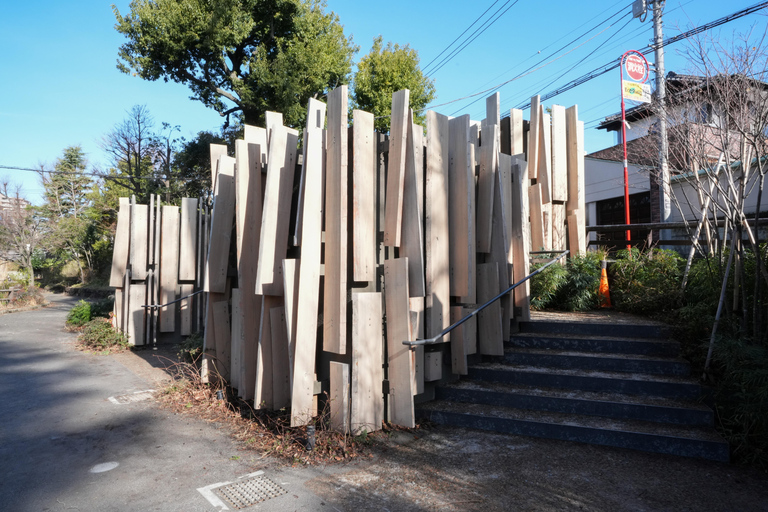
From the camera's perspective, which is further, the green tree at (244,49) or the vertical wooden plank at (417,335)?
the green tree at (244,49)

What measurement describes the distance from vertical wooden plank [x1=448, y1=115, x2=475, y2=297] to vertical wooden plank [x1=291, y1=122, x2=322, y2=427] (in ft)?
4.61

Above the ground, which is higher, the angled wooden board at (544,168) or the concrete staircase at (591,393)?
the angled wooden board at (544,168)

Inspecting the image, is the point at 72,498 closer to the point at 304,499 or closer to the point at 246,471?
the point at 246,471

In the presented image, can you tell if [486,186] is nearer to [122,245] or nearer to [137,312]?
[137,312]

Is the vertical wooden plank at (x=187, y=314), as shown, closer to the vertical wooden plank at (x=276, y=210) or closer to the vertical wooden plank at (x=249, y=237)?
the vertical wooden plank at (x=249, y=237)

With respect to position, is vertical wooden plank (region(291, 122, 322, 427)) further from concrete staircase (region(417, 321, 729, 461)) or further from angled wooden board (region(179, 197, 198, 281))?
angled wooden board (region(179, 197, 198, 281))

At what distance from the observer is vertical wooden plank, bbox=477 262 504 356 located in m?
5.11

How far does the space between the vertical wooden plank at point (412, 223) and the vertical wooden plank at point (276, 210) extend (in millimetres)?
1206

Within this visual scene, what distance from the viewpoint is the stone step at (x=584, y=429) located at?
361 centimetres

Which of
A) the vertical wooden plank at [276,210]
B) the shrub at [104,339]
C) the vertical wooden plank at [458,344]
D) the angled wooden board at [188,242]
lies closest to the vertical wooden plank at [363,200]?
the vertical wooden plank at [276,210]

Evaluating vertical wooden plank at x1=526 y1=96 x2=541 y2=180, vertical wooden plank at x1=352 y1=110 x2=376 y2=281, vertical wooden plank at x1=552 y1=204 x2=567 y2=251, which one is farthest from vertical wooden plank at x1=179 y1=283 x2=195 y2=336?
vertical wooden plank at x1=552 y1=204 x2=567 y2=251

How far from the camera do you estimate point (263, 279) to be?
459 cm

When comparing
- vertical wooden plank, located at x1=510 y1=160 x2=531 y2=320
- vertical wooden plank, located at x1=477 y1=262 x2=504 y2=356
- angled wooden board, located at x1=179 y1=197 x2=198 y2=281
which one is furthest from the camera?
angled wooden board, located at x1=179 y1=197 x2=198 y2=281

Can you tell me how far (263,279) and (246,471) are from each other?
1.73m
